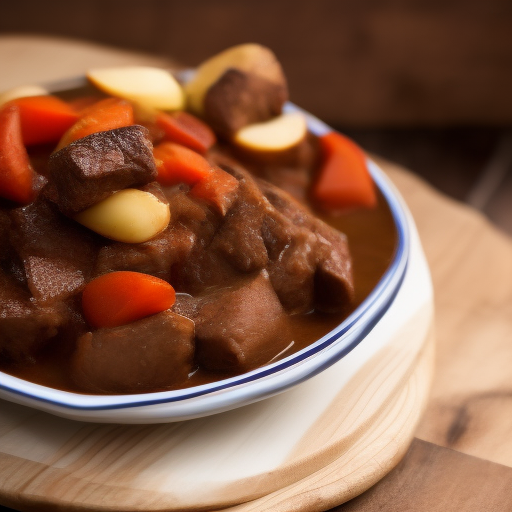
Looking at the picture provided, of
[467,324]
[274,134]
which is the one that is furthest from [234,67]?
[467,324]

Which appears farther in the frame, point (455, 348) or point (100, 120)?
point (455, 348)

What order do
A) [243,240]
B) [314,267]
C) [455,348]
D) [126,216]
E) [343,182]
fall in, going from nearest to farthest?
[126,216], [243,240], [314,267], [455,348], [343,182]

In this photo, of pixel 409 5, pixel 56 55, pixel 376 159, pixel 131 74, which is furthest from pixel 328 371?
pixel 409 5

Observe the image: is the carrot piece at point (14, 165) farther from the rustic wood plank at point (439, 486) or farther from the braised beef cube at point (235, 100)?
the rustic wood plank at point (439, 486)

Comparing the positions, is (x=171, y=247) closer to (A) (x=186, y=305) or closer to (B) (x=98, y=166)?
(A) (x=186, y=305)

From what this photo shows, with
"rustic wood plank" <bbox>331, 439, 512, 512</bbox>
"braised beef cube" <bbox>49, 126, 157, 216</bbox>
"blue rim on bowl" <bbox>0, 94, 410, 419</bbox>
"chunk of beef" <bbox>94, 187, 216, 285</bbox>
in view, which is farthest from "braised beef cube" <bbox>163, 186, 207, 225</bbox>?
"rustic wood plank" <bbox>331, 439, 512, 512</bbox>
